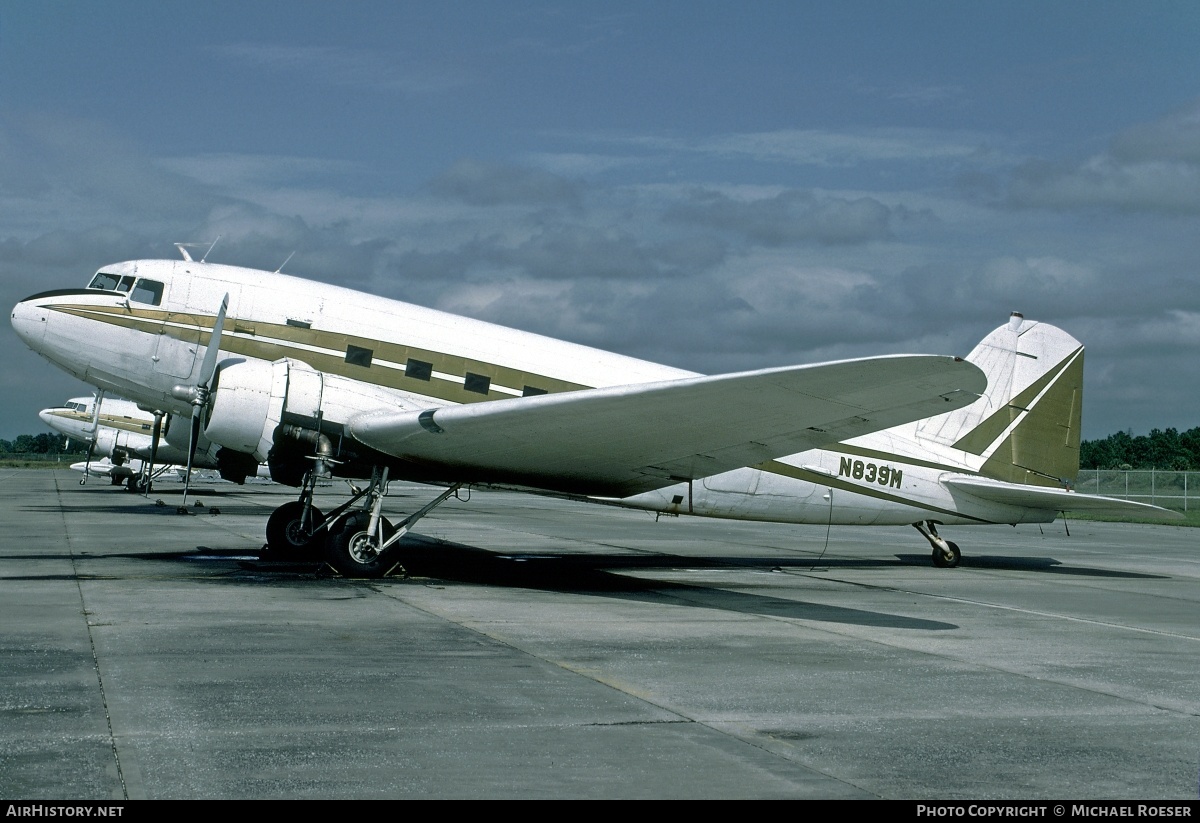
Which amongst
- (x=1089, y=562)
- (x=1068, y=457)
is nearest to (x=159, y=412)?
(x=1068, y=457)

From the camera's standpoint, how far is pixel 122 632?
30.9 feet

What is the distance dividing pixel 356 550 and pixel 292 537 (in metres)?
3.43

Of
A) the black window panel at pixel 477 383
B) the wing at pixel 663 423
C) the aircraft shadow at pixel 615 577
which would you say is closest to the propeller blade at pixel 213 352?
the wing at pixel 663 423

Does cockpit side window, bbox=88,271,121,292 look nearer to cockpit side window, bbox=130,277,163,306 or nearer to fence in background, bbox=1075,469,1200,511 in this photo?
cockpit side window, bbox=130,277,163,306

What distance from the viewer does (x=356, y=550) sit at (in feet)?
46.1

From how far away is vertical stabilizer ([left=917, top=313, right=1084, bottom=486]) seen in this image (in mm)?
18438

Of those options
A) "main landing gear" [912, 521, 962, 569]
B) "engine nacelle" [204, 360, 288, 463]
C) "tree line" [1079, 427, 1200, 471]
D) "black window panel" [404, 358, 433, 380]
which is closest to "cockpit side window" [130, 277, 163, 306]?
"engine nacelle" [204, 360, 288, 463]

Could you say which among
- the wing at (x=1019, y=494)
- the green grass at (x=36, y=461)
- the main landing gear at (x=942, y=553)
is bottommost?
the green grass at (x=36, y=461)

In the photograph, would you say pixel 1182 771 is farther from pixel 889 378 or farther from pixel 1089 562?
pixel 1089 562

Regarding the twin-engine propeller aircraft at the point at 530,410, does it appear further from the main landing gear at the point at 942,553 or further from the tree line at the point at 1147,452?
the tree line at the point at 1147,452

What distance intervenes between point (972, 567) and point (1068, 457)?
2.49 metres

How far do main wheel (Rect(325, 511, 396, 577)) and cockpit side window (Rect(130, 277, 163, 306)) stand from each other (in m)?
4.16

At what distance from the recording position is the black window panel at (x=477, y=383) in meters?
15.3

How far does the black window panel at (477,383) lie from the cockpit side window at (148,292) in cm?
430
